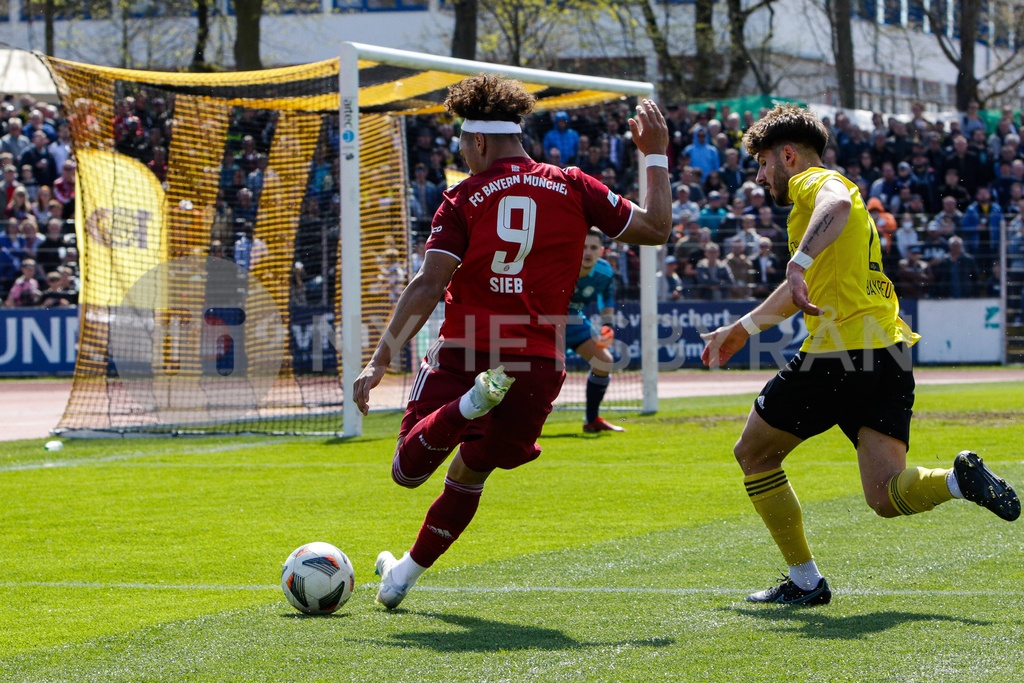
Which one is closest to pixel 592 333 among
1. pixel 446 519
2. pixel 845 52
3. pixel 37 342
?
pixel 446 519

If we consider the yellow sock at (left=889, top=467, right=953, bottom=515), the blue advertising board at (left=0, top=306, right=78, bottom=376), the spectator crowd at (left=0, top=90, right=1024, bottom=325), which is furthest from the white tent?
the yellow sock at (left=889, top=467, right=953, bottom=515)

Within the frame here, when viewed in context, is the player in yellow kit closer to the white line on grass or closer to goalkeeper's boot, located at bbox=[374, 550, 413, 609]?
goalkeeper's boot, located at bbox=[374, 550, 413, 609]

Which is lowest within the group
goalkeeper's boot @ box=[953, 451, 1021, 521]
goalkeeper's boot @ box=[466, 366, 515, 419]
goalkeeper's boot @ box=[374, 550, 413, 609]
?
goalkeeper's boot @ box=[374, 550, 413, 609]

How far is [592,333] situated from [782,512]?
24.0 ft

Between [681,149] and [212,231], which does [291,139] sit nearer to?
[212,231]

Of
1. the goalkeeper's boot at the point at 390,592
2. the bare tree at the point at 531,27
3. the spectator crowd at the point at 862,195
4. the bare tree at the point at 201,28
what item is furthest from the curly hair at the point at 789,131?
the bare tree at the point at 531,27

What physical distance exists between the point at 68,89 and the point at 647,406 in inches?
281

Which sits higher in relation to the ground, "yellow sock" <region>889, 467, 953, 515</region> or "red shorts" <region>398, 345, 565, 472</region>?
"red shorts" <region>398, 345, 565, 472</region>

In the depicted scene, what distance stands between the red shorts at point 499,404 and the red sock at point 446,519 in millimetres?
172

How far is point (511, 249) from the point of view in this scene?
193 inches

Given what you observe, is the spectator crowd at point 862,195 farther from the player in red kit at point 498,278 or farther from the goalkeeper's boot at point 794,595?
the player in red kit at point 498,278

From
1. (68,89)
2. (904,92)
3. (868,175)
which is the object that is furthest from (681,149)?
(904,92)

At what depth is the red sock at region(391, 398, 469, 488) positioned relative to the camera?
4797 millimetres

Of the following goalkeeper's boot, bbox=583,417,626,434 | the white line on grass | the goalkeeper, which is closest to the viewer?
the white line on grass
